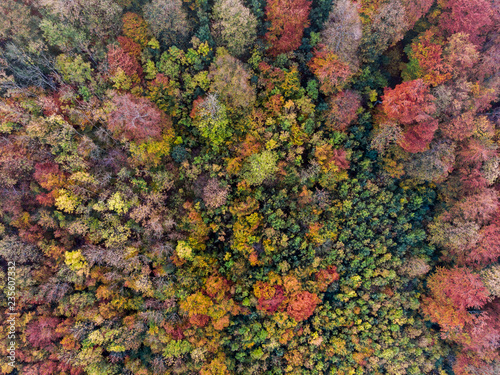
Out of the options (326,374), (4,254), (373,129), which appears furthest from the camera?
(326,374)

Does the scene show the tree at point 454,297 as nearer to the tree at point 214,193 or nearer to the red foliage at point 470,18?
the red foliage at point 470,18

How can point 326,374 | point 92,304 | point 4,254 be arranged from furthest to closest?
point 326,374, point 92,304, point 4,254

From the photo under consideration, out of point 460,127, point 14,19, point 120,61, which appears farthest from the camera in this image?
point 460,127

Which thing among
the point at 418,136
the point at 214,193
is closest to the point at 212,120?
the point at 214,193

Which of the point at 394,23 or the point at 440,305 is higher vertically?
the point at 394,23

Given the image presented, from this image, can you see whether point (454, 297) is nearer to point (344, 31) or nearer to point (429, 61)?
point (429, 61)

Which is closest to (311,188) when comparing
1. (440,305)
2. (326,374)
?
(440,305)

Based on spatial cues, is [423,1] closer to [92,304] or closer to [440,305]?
[440,305]
